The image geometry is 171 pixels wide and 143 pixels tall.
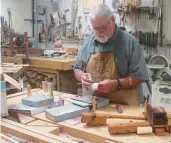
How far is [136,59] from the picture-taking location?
1741 millimetres

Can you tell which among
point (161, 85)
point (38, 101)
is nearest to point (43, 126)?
point (38, 101)

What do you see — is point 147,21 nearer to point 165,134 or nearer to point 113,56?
point 113,56

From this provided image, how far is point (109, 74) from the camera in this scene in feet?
5.83

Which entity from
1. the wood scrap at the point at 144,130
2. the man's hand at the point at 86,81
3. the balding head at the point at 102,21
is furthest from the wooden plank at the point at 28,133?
the balding head at the point at 102,21

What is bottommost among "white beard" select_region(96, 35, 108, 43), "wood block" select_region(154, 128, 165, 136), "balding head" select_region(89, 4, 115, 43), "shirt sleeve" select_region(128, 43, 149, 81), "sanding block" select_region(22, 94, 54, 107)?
"wood block" select_region(154, 128, 165, 136)

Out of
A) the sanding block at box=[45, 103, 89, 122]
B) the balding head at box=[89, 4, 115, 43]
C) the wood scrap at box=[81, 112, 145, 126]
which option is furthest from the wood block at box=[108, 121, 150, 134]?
the balding head at box=[89, 4, 115, 43]

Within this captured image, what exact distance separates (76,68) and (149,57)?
2148 mm

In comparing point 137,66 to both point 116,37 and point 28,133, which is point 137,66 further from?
point 28,133

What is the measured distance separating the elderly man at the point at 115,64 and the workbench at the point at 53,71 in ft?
5.41

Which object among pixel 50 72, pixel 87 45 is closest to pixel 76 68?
pixel 87 45

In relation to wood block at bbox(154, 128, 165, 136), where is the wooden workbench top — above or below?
above

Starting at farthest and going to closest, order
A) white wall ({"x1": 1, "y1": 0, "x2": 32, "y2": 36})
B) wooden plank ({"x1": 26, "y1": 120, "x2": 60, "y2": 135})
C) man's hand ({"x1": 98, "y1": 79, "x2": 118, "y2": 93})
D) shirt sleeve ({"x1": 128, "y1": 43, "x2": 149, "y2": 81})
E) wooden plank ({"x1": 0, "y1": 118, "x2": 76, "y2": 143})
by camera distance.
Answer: white wall ({"x1": 1, "y1": 0, "x2": 32, "y2": 36}) < shirt sleeve ({"x1": 128, "y1": 43, "x2": 149, "y2": 81}) < man's hand ({"x1": 98, "y1": 79, "x2": 118, "y2": 93}) < wooden plank ({"x1": 26, "y1": 120, "x2": 60, "y2": 135}) < wooden plank ({"x1": 0, "y1": 118, "x2": 76, "y2": 143})

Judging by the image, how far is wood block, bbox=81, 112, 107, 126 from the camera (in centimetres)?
123

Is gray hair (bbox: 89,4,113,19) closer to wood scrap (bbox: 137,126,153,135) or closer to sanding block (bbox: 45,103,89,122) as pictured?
sanding block (bbox: 45,103,89,122)
